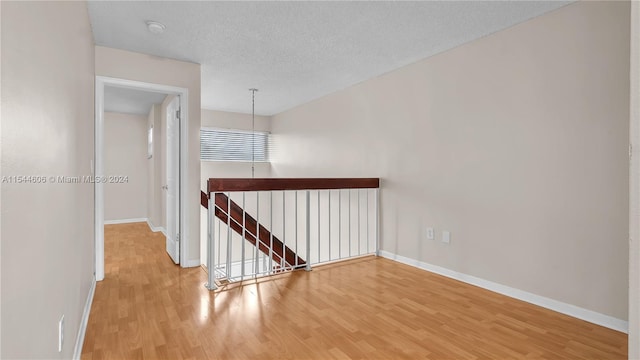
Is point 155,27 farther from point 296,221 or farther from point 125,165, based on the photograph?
point 125,165

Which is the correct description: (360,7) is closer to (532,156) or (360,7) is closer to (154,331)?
(532,156)

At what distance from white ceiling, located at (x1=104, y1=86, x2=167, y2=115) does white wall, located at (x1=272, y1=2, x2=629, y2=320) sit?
3.39 m

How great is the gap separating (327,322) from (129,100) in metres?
4.81

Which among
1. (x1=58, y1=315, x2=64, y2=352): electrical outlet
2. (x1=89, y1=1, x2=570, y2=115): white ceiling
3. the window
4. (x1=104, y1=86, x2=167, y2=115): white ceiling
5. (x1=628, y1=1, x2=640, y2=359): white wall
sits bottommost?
(x1=58, y1=315, x2=64, y2=352): electrical outlet

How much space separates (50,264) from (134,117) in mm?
6025

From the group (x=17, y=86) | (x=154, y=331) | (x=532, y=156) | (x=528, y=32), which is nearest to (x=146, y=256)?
(x=154, y=331)

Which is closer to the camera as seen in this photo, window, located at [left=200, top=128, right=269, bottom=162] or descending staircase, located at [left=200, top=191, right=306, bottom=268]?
descending staircase, located at [left=200, top=191, right=306, bottom=268]

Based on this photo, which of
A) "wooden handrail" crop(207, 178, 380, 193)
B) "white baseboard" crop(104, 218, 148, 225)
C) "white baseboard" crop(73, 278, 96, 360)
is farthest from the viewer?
"white baseboard" crop(104, 218, 148, 225)

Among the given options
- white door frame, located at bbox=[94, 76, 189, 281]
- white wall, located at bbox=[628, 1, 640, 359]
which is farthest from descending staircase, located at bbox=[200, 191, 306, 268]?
white wall, located at bbox=[628, 1, 640, 359]

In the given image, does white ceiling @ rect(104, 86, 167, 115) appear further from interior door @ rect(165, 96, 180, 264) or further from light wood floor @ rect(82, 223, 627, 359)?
light wood floor @ rect(82, 223, 627, 359)

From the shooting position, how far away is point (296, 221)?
128 inches

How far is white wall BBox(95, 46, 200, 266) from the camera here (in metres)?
3.17

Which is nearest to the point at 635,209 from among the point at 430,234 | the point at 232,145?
the point at 430,234

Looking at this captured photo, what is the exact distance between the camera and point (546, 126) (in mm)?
2398
